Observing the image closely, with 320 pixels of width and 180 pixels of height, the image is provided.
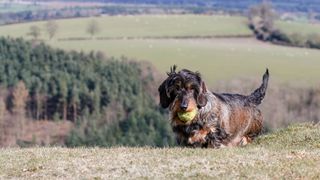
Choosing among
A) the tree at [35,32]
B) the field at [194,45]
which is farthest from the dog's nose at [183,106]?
the tree at [35,32]

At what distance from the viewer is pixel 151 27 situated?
12962 cm

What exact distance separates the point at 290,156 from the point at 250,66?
6504 cm

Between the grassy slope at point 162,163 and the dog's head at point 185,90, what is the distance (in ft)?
3.23

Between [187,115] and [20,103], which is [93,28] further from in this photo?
[187,115]

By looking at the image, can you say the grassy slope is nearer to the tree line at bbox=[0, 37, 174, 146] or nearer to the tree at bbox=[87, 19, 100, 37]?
the tree line at bbox=[0, 37, 174, 146]

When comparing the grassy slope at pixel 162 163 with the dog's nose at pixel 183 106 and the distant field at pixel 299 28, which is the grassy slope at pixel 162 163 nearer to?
the dog's nose at pixel 183 106

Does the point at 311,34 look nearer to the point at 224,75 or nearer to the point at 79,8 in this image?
the point at 224,75

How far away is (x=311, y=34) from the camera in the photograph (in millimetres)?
95688

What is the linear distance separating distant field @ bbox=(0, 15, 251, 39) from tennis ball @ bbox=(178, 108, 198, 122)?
100818mm

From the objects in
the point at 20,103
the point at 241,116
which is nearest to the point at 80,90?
the point at 20,103

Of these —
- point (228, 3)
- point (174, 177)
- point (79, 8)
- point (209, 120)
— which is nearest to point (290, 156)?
point (209, 120)

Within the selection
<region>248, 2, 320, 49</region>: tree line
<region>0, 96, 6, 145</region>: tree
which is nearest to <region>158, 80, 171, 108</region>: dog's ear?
<region>0, 96, 6, 145</region>: tree

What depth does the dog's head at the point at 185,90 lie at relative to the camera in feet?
45.5

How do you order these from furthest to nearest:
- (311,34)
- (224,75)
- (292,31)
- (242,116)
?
(292,31), (311,34), (224,75), (242,116)
